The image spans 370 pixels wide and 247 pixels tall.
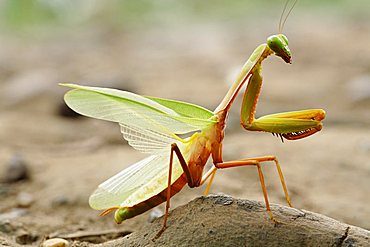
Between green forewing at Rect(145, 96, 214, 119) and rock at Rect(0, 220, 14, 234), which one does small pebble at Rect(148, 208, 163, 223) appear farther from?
green forewing at Rect(145, 96, 214, 119)

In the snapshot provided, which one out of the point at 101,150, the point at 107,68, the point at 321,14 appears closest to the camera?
the point at 101,150

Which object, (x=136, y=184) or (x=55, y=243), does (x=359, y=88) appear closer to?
(x=136, y=184)

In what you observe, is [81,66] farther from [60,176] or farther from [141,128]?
[141,128]

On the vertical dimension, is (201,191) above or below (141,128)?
below

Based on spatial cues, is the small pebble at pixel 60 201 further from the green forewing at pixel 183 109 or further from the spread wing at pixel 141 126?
the green forewing at pixel 183 109

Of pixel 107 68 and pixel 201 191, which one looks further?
pixel 107 68

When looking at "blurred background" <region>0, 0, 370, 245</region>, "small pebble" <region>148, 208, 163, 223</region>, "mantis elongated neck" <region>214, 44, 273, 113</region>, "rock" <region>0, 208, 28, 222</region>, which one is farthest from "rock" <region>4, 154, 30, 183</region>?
"mantis elongated neck" <region>214, 44, 273, 113</region>

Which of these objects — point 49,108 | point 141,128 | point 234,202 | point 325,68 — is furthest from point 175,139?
point 325,68
